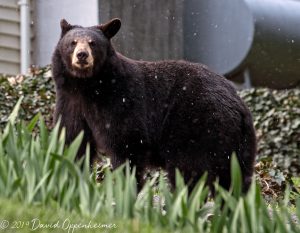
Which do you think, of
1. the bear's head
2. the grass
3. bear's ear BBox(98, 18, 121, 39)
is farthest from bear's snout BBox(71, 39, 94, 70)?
the grass

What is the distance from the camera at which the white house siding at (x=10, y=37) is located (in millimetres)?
13125

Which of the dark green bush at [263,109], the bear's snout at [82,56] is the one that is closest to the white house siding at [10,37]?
the dark green bush at [263,109]

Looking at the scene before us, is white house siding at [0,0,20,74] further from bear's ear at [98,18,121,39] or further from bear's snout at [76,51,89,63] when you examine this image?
bear's snout at [76,51,89,63]

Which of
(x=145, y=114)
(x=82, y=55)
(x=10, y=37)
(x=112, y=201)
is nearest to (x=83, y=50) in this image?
(x=82, y=55)

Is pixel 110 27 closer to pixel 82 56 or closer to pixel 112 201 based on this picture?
pixel 82 56

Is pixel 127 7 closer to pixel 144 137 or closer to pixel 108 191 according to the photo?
pixel 144 137

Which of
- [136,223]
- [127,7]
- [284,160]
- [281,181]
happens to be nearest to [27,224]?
[136,223]

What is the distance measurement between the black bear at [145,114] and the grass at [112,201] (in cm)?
192

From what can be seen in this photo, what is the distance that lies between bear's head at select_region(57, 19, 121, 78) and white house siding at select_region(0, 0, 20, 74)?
19.7 ft

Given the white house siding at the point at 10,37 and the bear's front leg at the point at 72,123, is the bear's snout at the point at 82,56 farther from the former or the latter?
the white house siding at the point at 10,37

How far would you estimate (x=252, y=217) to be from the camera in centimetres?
457

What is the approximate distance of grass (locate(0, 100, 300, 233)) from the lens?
178 inches

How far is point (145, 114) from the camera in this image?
23.6ft

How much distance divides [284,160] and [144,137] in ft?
13.3
